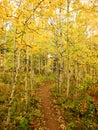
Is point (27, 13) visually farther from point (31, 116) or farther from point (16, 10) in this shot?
point (31, 116)

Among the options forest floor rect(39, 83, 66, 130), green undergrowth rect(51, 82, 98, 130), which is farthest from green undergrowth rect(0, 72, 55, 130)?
green undergrowth rect(51, 82, 98, 130)

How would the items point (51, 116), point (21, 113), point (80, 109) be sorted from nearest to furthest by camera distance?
point (21, 113), point (51, 116), point (80, 109)

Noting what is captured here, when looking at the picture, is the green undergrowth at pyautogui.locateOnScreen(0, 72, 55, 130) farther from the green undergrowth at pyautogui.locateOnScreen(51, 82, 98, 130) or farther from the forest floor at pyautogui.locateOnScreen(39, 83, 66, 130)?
the green undergrowth at pyautogui.locateOnScreen(51, 82, 98, 130)

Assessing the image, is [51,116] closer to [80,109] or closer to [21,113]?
[21,113]

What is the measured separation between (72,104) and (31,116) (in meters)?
3.59

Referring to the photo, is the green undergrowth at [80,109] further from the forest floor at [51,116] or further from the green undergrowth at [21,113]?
the green undergrowth at [21,113]

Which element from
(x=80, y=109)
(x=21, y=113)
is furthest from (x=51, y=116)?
(x=80, y=109)

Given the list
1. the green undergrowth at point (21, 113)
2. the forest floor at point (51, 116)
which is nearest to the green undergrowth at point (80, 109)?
the forest floor at point (51, 116)

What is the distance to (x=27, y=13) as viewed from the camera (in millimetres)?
8711

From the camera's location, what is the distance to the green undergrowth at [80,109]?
12.7 metres

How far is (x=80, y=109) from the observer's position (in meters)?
14.4

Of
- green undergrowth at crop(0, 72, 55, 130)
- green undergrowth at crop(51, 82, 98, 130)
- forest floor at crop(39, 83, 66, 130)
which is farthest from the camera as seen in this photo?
green undergrowth at crop(51, 82, 98, 130)

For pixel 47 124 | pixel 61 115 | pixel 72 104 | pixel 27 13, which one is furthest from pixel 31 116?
pixel 27 13

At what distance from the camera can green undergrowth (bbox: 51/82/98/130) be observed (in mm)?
12664
